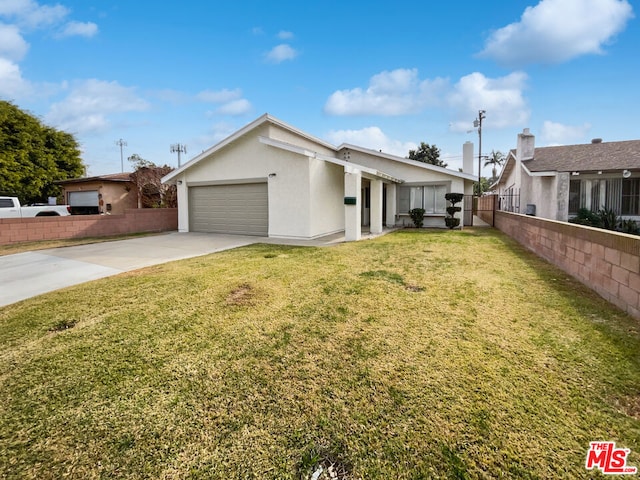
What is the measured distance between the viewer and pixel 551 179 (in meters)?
15.8

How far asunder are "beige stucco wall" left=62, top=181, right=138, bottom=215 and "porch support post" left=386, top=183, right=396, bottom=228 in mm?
17258

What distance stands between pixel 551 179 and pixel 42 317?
65.0ft

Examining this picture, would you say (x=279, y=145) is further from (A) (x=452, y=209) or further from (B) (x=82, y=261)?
(A) (x=452, y=209)

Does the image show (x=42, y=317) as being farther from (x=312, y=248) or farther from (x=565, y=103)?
(x=565, y=103)

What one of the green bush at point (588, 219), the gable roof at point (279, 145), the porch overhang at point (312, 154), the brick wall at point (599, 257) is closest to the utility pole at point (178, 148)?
the gable roof at point (279, 145)

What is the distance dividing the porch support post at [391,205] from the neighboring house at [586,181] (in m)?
6.75

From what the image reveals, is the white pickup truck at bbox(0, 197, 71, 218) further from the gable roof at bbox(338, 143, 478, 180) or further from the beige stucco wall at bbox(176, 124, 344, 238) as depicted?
the gable roof at bbox(338, 143, 478, 180)

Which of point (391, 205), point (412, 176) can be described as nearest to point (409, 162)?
point (412, 176)

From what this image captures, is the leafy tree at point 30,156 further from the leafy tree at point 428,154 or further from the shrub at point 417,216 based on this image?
the leafy tree at point 428,154

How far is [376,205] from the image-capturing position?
46.5ft

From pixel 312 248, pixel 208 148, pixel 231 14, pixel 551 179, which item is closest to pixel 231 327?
pixel 312 248

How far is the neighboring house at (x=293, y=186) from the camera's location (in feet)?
40.7

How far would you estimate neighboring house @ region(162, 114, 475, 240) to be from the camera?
1241 cm

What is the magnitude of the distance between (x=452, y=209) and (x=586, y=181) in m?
7.04
